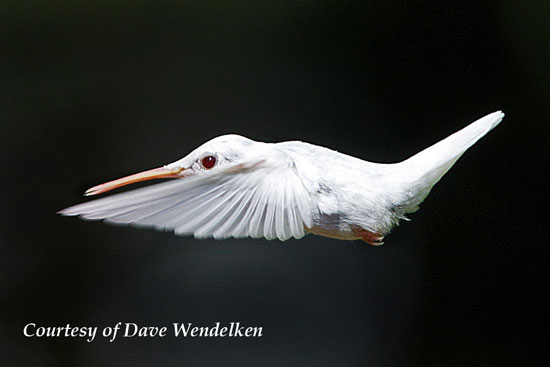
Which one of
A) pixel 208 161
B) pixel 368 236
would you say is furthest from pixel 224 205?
pixel 368 236

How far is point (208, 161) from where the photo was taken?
624 millimetres

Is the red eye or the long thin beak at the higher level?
the red eye

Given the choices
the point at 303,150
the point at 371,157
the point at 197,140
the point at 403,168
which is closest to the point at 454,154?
the point at 403,168

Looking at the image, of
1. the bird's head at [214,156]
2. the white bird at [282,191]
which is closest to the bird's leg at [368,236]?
the white bird at [282,191]

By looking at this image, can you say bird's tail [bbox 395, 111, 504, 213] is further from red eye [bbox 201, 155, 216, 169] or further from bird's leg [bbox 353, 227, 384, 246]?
red eye [bbox 201, 155, 216, 169]

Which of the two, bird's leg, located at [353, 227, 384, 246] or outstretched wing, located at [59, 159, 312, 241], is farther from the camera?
bird's leg, located at [353, 227, 384, 246]

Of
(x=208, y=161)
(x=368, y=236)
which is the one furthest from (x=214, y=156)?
(x=368, y=236)

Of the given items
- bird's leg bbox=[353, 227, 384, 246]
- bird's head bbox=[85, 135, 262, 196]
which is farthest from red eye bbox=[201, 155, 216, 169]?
bird's leg bbox=[353, 227, 384, 246]

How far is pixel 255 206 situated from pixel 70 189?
1.40 meters

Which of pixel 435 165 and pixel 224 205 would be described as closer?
pixel 224 205

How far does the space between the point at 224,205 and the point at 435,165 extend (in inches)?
9.9

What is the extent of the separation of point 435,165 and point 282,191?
0.19 meters

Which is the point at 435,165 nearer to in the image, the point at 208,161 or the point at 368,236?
the point at 368,236

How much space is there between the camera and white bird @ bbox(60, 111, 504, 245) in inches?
21.3
